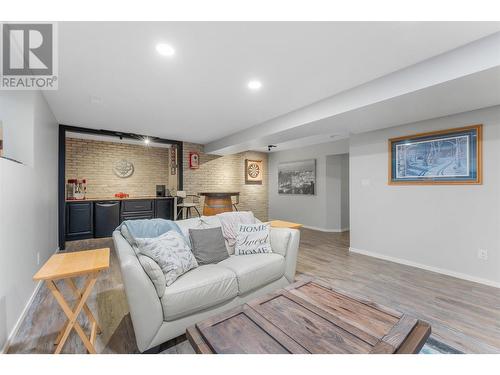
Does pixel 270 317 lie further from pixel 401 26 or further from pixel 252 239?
pixel 401 26

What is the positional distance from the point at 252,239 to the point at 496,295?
2623mm

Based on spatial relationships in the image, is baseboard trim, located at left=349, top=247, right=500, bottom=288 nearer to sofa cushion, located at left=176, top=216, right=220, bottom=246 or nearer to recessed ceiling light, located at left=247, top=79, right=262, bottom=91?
sofa cushion, located at left=176, top=216, right=220, bottom=246

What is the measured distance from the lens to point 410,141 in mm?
3248

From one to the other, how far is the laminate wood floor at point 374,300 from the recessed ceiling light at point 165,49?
2.27 meters

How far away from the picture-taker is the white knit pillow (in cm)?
238

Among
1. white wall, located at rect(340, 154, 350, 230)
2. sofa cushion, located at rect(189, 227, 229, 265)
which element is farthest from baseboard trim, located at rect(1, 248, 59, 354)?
white wall, located at rect(340, 154, 350, 230)

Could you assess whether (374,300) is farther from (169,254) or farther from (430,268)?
(169,254)

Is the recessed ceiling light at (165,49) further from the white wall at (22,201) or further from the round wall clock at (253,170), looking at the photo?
the round wall clock at (253,170)

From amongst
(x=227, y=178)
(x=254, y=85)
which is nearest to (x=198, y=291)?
(x=254, y=85)

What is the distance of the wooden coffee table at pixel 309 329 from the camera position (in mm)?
1024

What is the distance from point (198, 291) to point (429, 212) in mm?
3240

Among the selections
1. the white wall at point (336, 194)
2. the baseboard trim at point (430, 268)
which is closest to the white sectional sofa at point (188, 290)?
the baseboard trim at point (430, 268)

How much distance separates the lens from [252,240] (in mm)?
2420

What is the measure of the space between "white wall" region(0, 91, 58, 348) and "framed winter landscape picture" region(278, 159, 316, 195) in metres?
5.33
